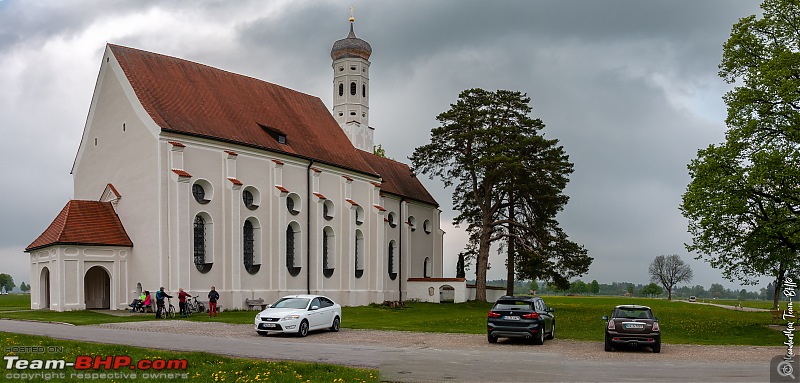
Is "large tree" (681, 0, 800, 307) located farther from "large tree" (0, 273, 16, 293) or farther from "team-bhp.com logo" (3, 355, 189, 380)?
"large tree" (0, 273, 16, 293)

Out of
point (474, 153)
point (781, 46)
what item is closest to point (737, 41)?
point (781, 46)

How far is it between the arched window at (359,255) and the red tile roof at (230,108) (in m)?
4.97

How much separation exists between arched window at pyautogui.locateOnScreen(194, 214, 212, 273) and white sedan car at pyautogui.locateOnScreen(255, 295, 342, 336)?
14.8 metres

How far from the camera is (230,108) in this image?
44531mm

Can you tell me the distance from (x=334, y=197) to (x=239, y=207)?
32.5 ft

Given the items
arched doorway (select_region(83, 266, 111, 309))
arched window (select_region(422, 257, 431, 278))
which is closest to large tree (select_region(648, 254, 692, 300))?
arched window (select_region(422, 257, 431, 278))

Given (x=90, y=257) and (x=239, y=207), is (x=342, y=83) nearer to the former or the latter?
→ (x=239, y=207)

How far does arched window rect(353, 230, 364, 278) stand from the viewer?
2067 inches

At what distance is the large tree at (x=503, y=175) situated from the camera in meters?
52.9

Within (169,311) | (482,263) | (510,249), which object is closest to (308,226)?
(169,311)

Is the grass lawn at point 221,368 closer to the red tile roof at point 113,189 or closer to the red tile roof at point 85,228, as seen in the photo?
the red tile roof at point 85,228

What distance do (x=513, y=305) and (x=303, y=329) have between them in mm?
7234

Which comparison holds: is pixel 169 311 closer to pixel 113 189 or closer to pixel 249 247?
pixel 249 247

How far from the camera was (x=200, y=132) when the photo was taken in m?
40.1
